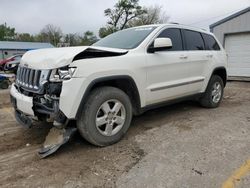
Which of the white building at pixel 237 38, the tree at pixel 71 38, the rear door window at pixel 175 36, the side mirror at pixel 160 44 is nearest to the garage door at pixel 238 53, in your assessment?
the white building at pixel 237 38

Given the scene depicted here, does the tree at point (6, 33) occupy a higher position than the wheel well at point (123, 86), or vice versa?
the tree at point (6, 33)

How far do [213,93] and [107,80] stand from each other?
3.45 metres

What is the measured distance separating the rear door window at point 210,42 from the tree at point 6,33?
62.4 m

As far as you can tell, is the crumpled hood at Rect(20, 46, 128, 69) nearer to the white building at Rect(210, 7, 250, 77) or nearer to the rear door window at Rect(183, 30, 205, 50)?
the rear door window at Rect(183, 30, 205, 50)

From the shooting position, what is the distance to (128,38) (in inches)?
186

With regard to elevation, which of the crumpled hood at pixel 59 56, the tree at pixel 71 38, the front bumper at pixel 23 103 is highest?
the tree at pixel 71 38

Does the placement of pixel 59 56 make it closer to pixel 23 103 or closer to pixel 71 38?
pixel 23 103

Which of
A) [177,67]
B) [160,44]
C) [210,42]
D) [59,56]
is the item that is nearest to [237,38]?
[210,42]

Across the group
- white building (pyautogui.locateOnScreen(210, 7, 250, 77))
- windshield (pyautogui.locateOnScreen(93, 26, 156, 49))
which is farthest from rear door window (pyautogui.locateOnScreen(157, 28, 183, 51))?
white building (pyautogui.locateOnScreen(210, 7, 250, 77))

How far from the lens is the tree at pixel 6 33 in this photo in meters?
60.0

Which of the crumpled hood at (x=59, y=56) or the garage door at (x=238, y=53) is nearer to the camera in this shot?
the crumpled hood at (x=59, y=56)

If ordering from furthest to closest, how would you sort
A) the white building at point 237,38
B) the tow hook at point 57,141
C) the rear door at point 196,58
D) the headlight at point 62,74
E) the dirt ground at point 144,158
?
the white building at point 237,38, the rear door at point 196,58, the tow hook at point 57,141, the headlight at point 62,74, the dirt ground at point 144,158

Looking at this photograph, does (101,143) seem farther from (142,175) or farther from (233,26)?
(233,26)

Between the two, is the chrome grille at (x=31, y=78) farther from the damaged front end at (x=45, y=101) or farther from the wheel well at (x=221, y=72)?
the wheel well at (x=221, y=72)
